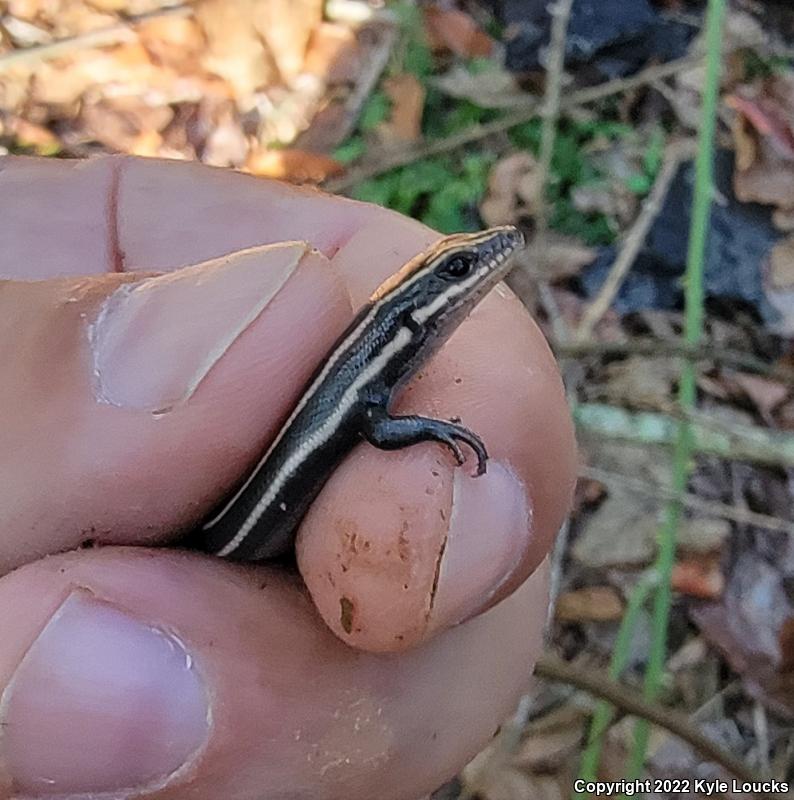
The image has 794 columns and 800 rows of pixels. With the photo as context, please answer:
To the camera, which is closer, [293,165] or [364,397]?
[364,397]

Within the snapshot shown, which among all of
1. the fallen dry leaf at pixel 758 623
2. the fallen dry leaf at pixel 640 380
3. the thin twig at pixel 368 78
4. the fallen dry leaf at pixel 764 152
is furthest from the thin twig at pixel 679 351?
the thin twig at pixel 368 78

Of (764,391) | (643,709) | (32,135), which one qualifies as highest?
(32,135)

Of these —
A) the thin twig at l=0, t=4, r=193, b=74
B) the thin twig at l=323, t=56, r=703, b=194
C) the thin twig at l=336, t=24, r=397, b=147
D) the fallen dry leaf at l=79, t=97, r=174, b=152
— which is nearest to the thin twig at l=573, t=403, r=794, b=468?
the thin twig at l=323, t=56, r=703, b=194

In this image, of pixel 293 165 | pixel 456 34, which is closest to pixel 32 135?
pixel 293 165

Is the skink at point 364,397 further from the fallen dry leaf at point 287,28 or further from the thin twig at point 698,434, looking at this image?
the fallen dry leaf at point 287,28

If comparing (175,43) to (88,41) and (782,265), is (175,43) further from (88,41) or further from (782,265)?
(782,265)

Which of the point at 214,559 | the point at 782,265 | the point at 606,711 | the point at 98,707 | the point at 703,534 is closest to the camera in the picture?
the point at 98,707

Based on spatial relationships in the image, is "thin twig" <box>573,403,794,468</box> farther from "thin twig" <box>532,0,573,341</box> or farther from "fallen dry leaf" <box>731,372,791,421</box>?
"thin twig" <box>532,0,573,341</box>
